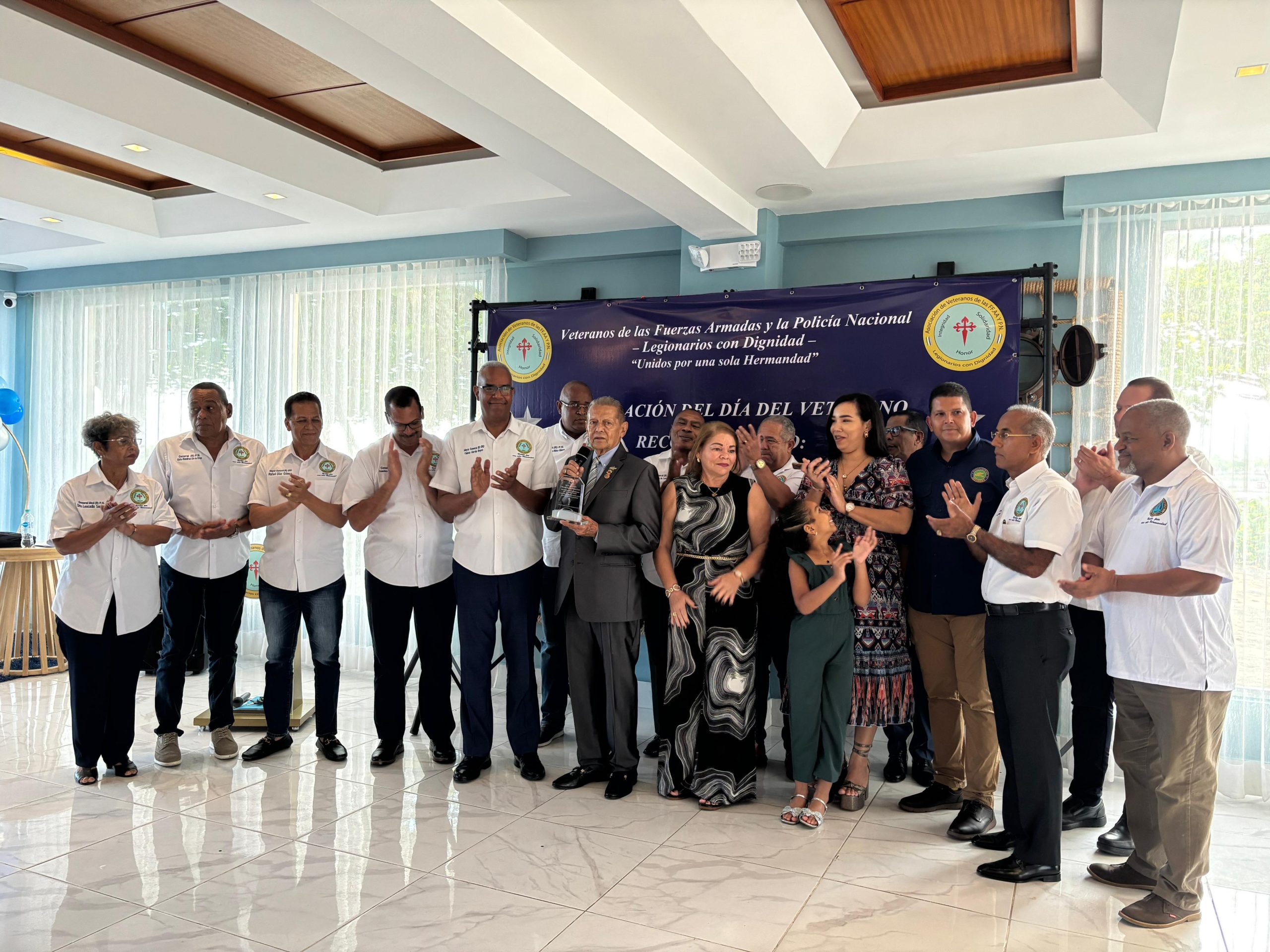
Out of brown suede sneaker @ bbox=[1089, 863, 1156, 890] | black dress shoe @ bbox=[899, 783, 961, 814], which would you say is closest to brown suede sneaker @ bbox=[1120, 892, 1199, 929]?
brown suede sneaker @ bbox=[1089, 863, 1156, 890]

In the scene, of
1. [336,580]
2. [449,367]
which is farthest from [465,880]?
[449,367]

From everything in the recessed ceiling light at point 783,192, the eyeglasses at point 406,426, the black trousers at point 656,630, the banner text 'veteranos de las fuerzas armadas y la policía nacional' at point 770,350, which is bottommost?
the black trousers at point 656,630

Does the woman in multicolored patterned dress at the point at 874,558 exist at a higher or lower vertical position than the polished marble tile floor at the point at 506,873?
higher

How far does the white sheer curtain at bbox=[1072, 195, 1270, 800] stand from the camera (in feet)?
15.2

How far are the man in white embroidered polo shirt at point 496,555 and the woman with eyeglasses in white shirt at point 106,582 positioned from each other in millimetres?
1368

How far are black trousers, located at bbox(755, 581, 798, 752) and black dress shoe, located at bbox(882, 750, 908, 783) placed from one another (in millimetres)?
582

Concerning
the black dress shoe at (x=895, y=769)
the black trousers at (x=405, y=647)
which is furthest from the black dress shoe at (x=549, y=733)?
the black dress shoe at (x=895, y=769)

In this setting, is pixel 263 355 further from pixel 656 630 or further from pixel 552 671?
pixel 656 630

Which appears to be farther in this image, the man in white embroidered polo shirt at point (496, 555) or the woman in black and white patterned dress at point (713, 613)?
the man in white embroidered polo shirt at point (496, 555)

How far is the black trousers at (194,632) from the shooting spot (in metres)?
4.53

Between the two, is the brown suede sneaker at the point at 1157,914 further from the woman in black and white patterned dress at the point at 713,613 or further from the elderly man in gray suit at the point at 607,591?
the elderly man in gray suit at the point at 607,591

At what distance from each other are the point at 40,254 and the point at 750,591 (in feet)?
22.7

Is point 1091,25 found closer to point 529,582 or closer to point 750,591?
point 750,591

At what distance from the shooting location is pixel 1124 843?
3.54 metres
